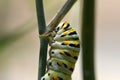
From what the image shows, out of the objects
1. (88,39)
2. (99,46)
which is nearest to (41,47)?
(88,39)

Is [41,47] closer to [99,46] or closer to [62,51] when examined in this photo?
[62,51]

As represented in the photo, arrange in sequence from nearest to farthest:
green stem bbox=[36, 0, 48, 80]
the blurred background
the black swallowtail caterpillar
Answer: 1. green stem bbox=[36, 0, 48, 80]
2. the black swallowtail caterpillar
3. the blurred background

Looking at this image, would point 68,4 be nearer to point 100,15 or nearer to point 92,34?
point 92,34

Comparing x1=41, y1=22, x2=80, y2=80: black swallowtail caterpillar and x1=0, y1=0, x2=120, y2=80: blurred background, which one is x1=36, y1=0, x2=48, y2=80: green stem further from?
x1=0, y1=0, x2=120, y2=80: blurred background

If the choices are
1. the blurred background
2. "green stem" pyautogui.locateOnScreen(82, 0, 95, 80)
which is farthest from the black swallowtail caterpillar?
the blurred background

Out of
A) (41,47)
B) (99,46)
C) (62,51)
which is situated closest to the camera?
(41,47)

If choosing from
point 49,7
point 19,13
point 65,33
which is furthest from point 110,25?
point 65,33
